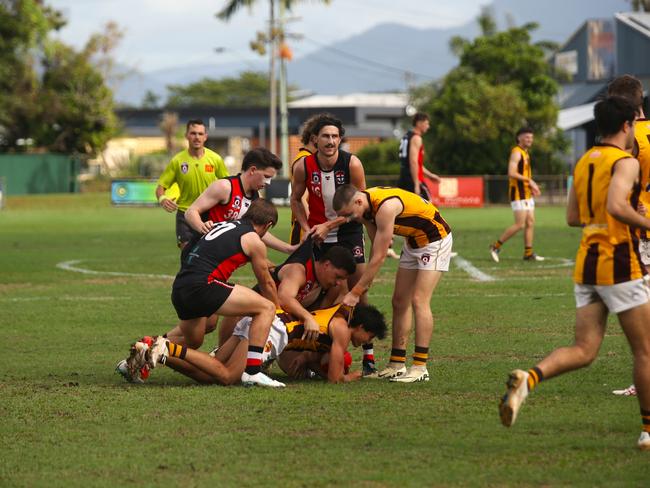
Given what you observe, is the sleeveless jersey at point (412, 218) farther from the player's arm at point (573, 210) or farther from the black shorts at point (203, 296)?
the player's arm at point (573, 210)

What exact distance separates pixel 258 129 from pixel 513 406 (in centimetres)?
8892

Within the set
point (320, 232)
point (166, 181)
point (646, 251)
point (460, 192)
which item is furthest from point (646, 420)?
point (460, 192)

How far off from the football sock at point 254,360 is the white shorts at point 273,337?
7.5 inches

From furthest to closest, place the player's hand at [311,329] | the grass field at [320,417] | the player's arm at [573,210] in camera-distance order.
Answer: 1. the player's hand at [311,329]
2. the player's arm at [573,210]
3. the grass field at [320,417]

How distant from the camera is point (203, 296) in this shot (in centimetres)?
938

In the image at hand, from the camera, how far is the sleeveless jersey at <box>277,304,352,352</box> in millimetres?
9727

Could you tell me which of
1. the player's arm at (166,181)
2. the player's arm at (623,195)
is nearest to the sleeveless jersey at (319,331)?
the player's arm at (623,195)

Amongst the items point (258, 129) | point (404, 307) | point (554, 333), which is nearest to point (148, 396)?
point (404, 307)

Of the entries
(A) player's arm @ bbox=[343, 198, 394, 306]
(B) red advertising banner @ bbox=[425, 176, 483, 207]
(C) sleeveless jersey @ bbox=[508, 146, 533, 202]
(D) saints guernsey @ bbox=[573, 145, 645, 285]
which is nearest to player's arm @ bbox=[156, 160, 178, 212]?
(A) player's arm @ bbox=[343, 198, 394, 306]

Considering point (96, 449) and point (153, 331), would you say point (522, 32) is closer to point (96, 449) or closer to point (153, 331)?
point (153, 331)

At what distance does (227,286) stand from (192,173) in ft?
17.4

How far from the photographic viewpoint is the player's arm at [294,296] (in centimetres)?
957

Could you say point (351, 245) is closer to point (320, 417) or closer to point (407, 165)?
point (320, 417)

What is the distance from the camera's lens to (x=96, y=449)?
732 centimetres
